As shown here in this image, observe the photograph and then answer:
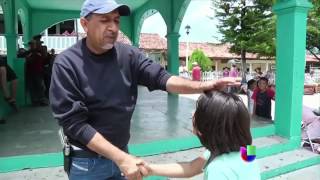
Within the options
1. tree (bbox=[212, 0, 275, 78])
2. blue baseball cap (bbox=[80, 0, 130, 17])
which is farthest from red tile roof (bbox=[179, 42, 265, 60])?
blue baseball cap (bbox=[80, 0, 130, 17])

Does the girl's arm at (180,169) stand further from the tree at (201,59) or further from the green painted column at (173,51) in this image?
the tree at (201,59)

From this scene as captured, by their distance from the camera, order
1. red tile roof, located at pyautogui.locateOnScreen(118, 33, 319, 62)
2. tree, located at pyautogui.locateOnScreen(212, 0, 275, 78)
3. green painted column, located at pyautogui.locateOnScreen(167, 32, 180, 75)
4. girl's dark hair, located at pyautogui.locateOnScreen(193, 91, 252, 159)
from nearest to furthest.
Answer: girl's dark hair, located at pyautogui.locateOnScreen(193, 91, 252, 159)
green painted column, located at pyautogui.locateOnScreen(167, 32, 180, 75)
tree, located at pyautogui.locateOnScreen(212, 0, 275, 78)
red tile roof, located at pyautogui.locateOnScreen(118, 33, 319, 62)

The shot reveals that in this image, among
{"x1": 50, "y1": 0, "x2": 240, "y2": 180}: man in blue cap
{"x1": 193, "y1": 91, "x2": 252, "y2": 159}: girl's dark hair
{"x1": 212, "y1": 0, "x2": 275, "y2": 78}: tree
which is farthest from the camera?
{"x1": 212, "y1": 0, "x2": 275, "y2": 78}: tree

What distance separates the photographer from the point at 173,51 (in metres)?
10.6

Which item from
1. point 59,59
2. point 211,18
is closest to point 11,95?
point 59,59

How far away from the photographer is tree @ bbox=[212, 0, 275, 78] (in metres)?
21.5

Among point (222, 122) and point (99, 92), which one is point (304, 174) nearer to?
point (222, 122)

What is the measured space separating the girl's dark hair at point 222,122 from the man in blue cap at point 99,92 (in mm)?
172

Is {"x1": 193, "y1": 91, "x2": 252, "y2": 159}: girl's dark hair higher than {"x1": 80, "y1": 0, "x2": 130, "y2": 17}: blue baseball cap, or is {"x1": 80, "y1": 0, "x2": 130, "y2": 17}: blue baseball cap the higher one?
{"x1": 80, "y1": 0, "x2": 130, "y2": 17}: blue baseball cap

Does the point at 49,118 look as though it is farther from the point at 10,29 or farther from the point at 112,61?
the point at 112,61

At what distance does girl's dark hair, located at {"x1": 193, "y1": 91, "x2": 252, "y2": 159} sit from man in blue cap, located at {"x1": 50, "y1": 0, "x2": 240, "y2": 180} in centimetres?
17

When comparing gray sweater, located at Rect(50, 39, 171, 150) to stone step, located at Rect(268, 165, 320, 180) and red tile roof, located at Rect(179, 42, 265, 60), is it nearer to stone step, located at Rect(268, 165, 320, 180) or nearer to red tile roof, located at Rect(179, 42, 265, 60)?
stone step, located at Rect(268, 165, 320, 180)

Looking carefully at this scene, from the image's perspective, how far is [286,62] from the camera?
5129 millimetres

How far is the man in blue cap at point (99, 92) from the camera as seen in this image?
176 centimetres
